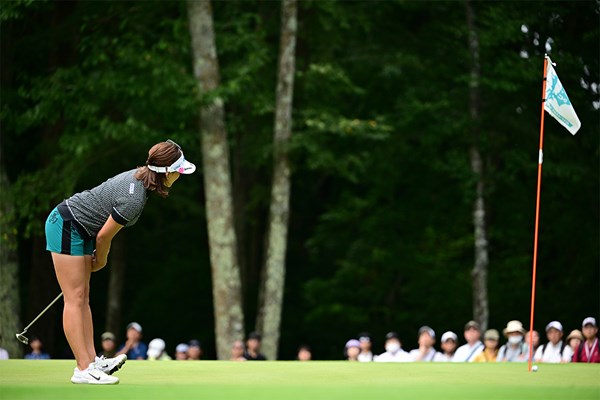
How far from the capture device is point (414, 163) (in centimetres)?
2525

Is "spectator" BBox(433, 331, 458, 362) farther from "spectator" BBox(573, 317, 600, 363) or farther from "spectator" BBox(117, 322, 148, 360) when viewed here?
"spectator" BBox(117, 322, 148, 360)

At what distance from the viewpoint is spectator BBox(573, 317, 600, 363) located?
13.0m

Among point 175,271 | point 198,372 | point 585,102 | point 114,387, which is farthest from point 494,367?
point 175,271

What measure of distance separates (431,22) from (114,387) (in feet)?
61.8

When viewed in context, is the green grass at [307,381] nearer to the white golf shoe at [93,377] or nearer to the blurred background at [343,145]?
the white golf shoe at [93,377]

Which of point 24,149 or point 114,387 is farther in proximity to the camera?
point 24,149

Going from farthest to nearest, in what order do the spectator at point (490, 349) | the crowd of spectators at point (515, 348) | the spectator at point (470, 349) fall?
the spectator at point (490, 349), the spectator at point (470, 349), the crowd of spectators at point (515, 348)

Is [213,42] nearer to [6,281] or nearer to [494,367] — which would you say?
[6,281]

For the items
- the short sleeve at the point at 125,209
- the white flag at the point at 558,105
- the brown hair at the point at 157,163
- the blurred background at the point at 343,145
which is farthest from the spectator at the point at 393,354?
the short sleeve at the point at 125,209

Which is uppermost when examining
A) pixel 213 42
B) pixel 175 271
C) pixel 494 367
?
pixel 213 42

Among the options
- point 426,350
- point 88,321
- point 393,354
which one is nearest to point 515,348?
point 426,350

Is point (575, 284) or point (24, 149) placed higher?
point (24, 149)

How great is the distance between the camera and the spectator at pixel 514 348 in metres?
14.0

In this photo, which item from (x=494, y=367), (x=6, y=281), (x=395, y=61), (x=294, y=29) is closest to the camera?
(x=494, y=367)
